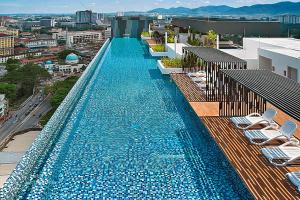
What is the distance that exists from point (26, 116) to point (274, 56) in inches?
1333

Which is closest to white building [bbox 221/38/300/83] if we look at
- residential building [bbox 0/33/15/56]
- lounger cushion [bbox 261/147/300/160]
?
lounger cushion [bbox 261/147/300/160]

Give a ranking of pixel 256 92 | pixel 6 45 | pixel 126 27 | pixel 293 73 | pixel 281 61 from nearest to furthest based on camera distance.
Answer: pixel 256 92
pixel 293 73
pixel 281 61
pixel 126 27
pixel 6 45

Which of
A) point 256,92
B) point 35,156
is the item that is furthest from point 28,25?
point 256,92

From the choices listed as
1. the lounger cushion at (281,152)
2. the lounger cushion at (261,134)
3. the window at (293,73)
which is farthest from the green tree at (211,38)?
the lounger cushion at (281,152)

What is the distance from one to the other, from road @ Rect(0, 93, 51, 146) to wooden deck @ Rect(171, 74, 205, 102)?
23298 mm

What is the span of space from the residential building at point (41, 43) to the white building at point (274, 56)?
9344 centimetres

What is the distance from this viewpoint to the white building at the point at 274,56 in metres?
10.1

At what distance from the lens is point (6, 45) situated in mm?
89812

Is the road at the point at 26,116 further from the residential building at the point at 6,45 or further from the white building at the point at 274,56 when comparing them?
the residential building at the point at 6,45

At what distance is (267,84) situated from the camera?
252 inches

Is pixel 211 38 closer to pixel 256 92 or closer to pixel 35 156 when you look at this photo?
pixel 256 92


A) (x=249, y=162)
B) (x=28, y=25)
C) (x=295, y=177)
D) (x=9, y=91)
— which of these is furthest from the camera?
(x=28, y=25)

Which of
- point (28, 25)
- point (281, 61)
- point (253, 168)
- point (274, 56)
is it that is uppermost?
point (28, 25)

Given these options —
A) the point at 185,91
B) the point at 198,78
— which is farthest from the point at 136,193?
the point at 198,78
